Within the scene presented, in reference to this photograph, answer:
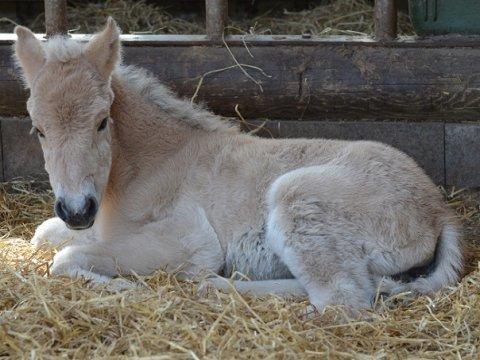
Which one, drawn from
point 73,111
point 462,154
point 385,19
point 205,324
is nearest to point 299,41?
point 385,19

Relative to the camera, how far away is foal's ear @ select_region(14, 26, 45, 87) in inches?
202

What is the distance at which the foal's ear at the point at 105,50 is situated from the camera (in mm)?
5160

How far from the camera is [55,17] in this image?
638cm

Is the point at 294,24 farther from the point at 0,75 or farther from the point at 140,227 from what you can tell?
the point at 140,227

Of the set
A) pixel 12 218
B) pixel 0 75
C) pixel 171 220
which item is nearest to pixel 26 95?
pixel 0 75

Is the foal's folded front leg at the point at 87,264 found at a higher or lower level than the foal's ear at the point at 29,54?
lower

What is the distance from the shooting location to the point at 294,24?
7.98 m

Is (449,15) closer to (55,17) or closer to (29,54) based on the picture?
(55,17)

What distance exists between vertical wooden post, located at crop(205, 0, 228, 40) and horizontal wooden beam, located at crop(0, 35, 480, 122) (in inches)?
2.7

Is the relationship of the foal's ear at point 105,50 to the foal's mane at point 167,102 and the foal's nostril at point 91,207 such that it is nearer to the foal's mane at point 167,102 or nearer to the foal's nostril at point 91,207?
A: the foal's mane at point 167,102

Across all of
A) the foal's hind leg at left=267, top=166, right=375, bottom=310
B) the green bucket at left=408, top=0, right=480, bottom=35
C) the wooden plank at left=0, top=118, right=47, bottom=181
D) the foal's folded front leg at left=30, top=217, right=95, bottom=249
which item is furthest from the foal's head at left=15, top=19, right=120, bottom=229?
the green bucket at left=408, top=0, right=480, bottom=35

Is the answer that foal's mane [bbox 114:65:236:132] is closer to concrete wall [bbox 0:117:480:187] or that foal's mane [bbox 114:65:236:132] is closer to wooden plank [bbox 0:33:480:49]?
wooden plank [bbox 0:33:480:49]

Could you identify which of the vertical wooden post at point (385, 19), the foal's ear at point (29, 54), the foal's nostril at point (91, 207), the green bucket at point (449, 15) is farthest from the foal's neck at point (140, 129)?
the green bucket at point (449, 15)

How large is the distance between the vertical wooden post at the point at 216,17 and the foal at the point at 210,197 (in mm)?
775
